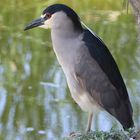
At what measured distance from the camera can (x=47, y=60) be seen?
225 inches

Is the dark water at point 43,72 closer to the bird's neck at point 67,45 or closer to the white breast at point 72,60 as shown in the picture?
the white breast at point 72,60

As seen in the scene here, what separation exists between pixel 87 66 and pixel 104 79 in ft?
0.34

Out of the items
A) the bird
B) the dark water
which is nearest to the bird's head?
the bird

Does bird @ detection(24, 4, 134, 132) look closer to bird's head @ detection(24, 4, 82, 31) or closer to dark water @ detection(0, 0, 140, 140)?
bird's head @ detection(24, 4, 82, 31)

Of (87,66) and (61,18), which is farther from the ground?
(61,18)

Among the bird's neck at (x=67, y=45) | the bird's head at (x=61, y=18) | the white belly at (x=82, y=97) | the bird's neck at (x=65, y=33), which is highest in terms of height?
the bird's head at (x=61, y=18)

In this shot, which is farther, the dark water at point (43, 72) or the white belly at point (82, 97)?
the dark water at point (43, 72)

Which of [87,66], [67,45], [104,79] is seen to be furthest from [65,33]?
[104,79]

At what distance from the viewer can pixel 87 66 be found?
317cm

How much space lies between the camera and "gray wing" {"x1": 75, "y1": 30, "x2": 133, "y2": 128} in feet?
10.2

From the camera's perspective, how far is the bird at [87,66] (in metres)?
3.11

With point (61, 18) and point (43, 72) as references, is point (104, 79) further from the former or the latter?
point (43, 72)

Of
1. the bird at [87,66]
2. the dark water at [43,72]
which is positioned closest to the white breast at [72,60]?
the bird at [87,66]

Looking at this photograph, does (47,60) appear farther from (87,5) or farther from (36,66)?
(87,5)
